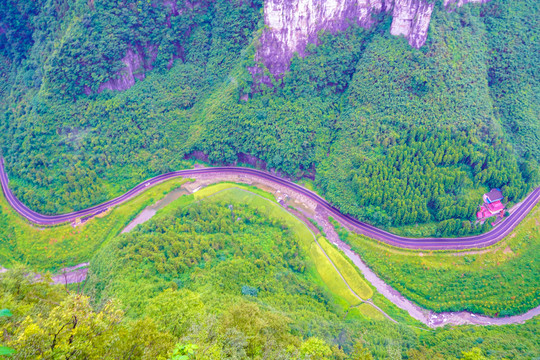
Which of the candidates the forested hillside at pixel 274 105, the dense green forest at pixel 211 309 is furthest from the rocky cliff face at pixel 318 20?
the dense green forest at pixel 211 309

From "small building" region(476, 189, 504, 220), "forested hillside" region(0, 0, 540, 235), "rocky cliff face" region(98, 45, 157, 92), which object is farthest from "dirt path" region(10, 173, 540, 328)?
"rocky cliff face" region(98, 45, 157, 92)

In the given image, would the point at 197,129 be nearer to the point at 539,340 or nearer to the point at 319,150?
the point at 319,150

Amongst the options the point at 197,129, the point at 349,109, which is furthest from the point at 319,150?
the point at 197,129

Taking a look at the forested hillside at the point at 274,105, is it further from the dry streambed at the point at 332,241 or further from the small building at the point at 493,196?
the dry streambed at the point at 332,241

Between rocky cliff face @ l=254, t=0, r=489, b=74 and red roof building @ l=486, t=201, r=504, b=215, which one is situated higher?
rocky cliff face @ l=254, t=0, r=489, b=74

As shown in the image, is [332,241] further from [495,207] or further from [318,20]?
[318,20]

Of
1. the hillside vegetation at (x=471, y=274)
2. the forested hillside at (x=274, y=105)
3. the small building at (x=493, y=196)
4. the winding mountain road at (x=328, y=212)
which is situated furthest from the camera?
the forested hillside at (x=274, y=105)

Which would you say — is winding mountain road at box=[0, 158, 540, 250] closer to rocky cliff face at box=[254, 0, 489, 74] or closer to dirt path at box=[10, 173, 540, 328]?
dirt path at box=[10, 173, 540, 328]
